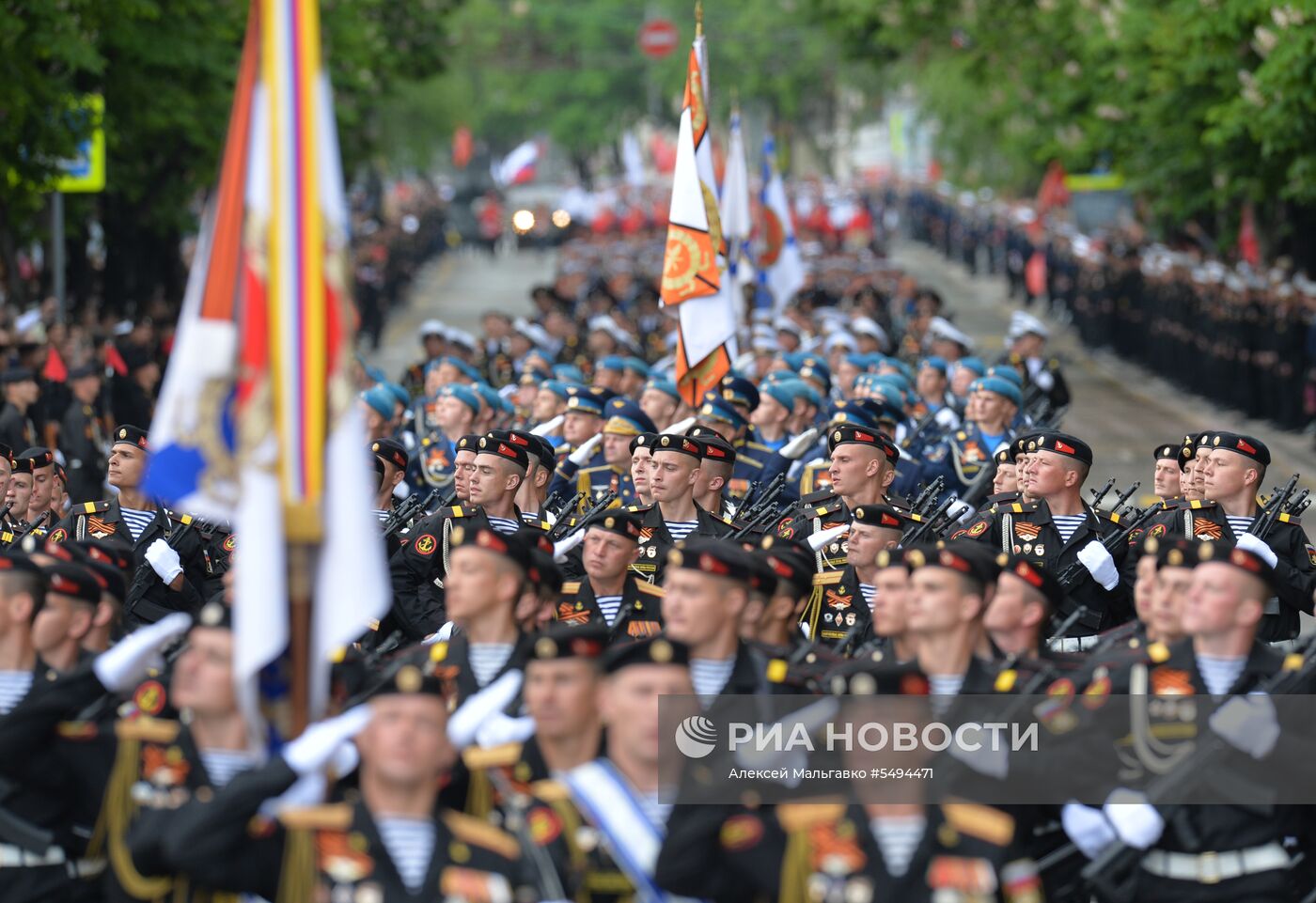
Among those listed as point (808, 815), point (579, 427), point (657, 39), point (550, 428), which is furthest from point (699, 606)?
point (657, 39)

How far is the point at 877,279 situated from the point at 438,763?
28.2 meters

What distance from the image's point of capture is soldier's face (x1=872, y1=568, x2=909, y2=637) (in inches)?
301

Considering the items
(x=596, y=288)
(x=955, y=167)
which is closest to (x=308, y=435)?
(x=596, y=288)

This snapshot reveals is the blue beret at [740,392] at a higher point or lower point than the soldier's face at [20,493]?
lower

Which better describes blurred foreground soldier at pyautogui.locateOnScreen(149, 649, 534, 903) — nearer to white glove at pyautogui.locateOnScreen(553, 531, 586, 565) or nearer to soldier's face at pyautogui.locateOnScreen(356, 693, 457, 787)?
soldier's face at pyautogui.locateOnScreen(356, 693, 457, 787)

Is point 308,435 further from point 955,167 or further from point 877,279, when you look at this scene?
point 955,167

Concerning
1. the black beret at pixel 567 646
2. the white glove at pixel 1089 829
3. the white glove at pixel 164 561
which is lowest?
the white glove at pixel 164 561

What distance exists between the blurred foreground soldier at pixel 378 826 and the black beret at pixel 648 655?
49 cm

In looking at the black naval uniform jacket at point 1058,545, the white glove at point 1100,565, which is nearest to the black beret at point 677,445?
the black naval uniform jacket at point 1058,545

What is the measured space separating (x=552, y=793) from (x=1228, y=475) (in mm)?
5768

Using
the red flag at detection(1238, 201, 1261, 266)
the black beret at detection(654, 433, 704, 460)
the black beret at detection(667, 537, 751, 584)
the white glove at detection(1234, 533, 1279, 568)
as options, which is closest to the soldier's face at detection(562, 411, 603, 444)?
the black beret at detection(654, 433, 704, 460)

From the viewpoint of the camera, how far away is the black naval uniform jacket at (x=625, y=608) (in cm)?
946

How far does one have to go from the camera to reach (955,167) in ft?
156

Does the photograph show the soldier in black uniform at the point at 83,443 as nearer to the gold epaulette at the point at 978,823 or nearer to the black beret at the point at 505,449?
the black beret at the point at 505,449
